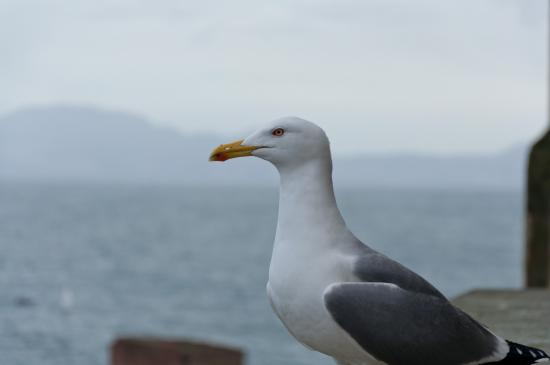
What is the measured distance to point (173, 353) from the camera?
12016mm

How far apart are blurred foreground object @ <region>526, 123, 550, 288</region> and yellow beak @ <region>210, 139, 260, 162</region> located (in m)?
6.67

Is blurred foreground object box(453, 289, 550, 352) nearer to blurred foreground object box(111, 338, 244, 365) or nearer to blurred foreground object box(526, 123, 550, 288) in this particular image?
blurred foreground object box(526, 123, 550, 288)

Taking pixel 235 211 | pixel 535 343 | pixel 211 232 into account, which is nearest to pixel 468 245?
pixel 211 232

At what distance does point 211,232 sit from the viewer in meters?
114

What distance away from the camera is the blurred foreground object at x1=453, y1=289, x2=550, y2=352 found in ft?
22.6

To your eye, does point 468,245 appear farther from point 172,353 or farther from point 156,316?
point 172,353

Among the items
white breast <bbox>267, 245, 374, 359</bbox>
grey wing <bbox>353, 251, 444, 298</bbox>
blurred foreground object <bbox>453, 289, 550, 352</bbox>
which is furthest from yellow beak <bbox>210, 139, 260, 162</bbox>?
blurred foreground object <bbox>453, 289, 550, 352</bbox>

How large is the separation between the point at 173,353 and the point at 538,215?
4.69m

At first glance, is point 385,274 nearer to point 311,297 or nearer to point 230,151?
point 311,297

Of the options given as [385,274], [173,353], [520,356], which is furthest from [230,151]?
[173,353]

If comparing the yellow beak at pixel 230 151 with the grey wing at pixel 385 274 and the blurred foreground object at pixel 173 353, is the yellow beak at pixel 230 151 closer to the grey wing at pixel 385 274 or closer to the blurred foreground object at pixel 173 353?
the grey wing at pixel 385 274

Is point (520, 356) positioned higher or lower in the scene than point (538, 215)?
higher

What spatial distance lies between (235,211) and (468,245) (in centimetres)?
7655

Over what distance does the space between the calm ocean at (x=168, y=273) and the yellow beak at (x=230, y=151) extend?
30667 mm
